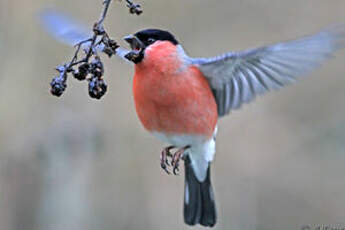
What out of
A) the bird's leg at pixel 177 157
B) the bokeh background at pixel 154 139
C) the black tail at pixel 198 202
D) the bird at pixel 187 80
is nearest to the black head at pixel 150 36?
the bird at pixel 187 80

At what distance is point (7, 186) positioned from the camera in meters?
3.87

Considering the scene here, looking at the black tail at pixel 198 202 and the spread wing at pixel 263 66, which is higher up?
the spread wing at pixel 263 66

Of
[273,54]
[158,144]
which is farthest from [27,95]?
[273,54]

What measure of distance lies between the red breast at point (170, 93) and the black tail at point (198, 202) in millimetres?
858

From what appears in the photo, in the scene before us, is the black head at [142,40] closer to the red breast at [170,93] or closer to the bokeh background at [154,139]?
the red breast at [170,93]

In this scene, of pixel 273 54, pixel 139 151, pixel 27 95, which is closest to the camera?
pixel 273 54

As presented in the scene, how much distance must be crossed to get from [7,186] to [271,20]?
322cm

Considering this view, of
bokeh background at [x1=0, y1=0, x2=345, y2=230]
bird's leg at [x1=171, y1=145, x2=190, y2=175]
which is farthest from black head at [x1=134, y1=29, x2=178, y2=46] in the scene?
bokeh background at [x1=0, y1=0, x2=345, y2=230]

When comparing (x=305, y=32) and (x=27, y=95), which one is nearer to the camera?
(x=27, y=95)

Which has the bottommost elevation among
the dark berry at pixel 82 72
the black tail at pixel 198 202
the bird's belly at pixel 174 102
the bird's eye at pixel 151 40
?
the black tail at pixel 198 202

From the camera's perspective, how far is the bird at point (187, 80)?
10.8 feet

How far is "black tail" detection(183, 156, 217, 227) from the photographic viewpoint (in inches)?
176

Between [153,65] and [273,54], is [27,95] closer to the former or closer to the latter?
[153,65]

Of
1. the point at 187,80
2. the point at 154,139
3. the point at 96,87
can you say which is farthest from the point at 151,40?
the point at 154,139
